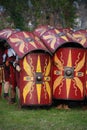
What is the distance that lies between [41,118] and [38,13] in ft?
47.5

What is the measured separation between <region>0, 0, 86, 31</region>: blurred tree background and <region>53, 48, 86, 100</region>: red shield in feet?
40.0

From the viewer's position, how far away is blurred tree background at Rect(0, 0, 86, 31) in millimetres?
24078

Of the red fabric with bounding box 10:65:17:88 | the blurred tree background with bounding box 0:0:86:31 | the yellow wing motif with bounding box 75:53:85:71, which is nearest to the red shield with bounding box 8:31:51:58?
the yellow wing motif with bounding box 75:53:85:71

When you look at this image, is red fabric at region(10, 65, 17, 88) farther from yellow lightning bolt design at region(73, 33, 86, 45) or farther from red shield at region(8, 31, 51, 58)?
yellow lightning bolt design at region(73, 33, 86, 45)

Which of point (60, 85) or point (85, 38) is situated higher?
point (85, 38)

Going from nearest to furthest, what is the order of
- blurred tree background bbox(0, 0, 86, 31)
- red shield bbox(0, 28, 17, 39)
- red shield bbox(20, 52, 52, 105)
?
red shield bbox(20, 52, 52, 105) → red shield bbox(0, 28, 17, 39) → blurred tree background bbox(0, 0, 86, 31)

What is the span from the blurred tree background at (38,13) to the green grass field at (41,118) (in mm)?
12412

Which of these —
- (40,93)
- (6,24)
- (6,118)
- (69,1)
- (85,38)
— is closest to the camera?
(6,118)

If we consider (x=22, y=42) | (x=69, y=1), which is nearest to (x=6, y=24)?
(x=69, y=1)

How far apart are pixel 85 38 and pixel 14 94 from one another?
84.2 inches

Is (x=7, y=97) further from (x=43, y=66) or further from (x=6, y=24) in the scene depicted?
(x=6, y=24)

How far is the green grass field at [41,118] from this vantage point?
31.4 feet

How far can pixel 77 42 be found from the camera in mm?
11500

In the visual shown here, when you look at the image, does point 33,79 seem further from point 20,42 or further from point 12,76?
point 12,76
